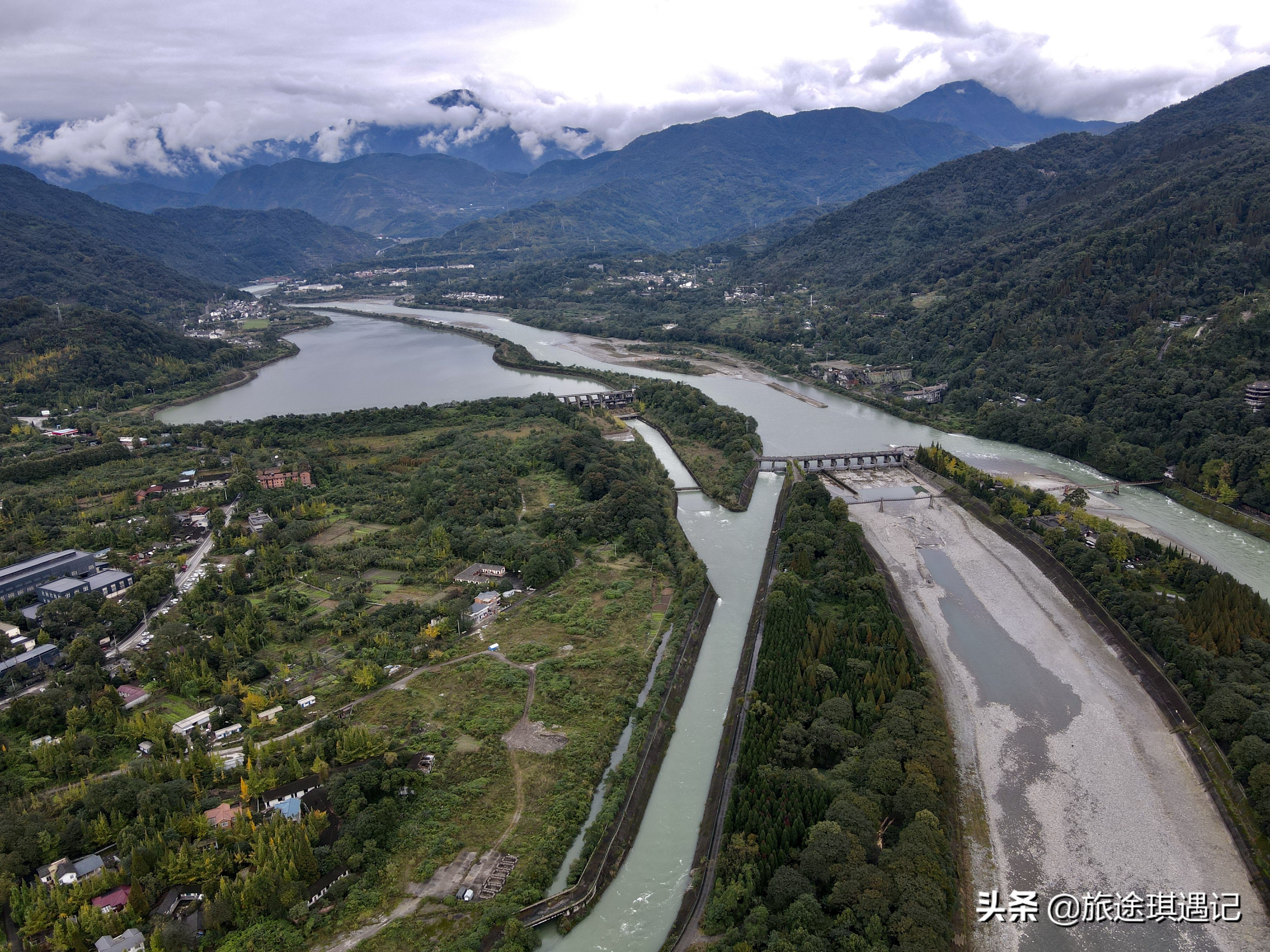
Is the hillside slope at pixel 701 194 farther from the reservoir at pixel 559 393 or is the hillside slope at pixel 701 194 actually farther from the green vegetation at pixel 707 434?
the green vegetation at pixel 707 434

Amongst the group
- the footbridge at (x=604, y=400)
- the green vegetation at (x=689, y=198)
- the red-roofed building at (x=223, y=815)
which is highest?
the green vegetation at (x=689, y=198)

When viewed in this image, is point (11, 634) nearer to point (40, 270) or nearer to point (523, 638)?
point (523, 638)

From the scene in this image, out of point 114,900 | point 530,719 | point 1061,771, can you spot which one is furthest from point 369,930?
point 1061,771

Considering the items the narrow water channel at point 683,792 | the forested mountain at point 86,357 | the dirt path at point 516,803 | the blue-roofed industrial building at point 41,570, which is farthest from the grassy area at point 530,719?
the forested mountain at point 86,357

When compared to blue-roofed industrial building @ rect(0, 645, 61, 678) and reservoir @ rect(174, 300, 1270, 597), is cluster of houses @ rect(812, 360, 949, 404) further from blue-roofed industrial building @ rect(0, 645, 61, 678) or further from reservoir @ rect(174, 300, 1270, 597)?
blue-roofed industrial building @ rect(0, 645, 61, 678)

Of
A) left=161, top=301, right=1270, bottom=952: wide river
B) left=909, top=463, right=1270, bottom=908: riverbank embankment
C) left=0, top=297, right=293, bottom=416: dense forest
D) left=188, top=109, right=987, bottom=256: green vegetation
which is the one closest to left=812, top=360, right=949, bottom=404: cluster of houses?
left=161, top=301, right=1270, bottom=952: wide river

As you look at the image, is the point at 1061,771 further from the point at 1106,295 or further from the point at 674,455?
the point at 1106,295
